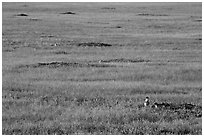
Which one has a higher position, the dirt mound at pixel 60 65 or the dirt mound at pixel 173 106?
the dirt mound at pixel 60 65

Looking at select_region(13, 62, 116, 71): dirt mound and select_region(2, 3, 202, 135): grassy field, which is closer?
select_region(2, 3, 202, 135): grassy field

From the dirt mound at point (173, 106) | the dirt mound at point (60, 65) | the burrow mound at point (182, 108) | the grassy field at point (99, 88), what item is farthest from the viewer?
the dirt mound at point (60, 65)

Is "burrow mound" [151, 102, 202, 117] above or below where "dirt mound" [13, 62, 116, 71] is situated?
below

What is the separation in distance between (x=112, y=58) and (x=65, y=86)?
849cm

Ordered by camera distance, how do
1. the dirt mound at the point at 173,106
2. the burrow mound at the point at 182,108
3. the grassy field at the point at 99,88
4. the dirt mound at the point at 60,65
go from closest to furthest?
the grassy field at the point at 99,88 < the burrow mound at the point at 182,108 < the dirt mound at the point at 173,106 < the dirt mound at the point at 60,65

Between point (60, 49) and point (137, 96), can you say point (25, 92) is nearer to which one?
point (137, 96)

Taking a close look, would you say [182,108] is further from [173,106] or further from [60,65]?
[60,65]

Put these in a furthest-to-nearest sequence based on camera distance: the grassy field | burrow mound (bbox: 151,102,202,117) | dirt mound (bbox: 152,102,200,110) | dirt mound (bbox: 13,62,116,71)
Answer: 1. dirt mound (bbox: 13,62,116,71)
2. dirt mound (bbox: 152,102,200,110)
3. burrow mound (bbox: 151,102,202,117)
4. the grassy field

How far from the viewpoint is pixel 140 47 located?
99.7 feet

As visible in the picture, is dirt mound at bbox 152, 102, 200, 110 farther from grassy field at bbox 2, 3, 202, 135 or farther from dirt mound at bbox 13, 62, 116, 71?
dirt mound at bbox 13, 62, 116, 71

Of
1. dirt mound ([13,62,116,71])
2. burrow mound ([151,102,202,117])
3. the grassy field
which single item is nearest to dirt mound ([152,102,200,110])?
burrow mound ([151,102,202,117])

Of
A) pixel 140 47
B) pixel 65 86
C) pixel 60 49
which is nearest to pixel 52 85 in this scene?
pixel 65 86

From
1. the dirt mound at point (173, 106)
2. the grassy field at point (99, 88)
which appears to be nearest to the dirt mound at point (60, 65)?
the grassy field at point (99, 88)

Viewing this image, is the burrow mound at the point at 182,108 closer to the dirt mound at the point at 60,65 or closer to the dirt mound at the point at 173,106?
the dirt mound at the point at 173,106
